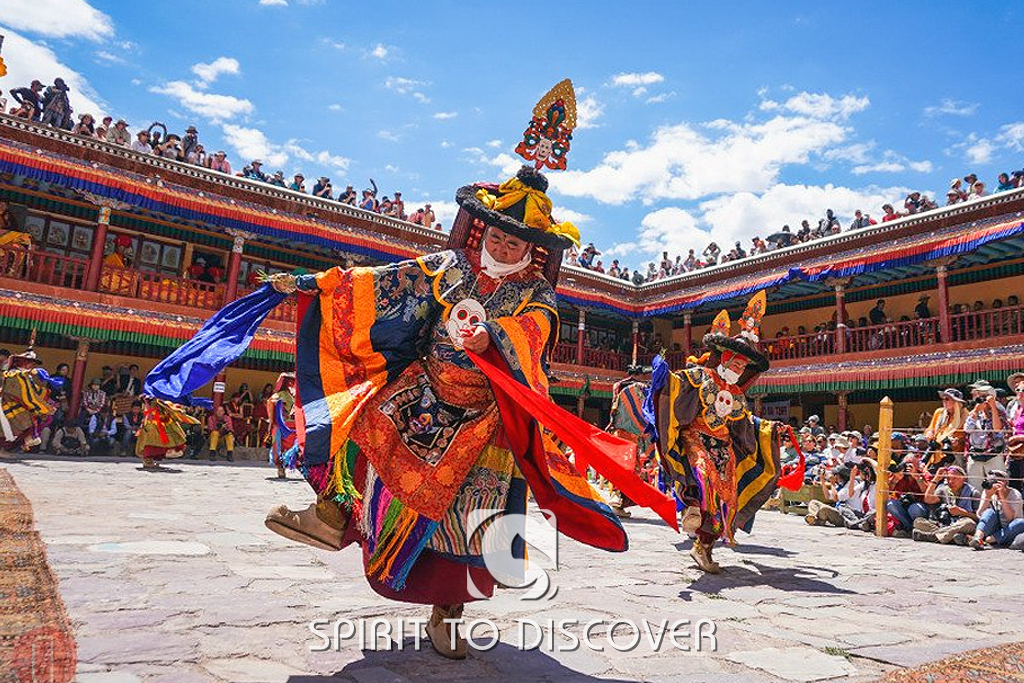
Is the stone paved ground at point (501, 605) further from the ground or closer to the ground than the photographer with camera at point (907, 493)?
closer to the ground

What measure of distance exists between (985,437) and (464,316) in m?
7.40

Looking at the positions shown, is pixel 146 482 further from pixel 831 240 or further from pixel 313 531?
pixel 831 240

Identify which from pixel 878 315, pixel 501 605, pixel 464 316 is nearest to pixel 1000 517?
pixel 501 605

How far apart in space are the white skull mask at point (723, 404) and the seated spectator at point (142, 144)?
13.2m

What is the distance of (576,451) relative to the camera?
243 cm

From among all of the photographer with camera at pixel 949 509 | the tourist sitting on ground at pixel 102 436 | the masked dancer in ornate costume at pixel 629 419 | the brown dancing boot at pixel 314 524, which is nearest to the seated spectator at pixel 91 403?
the tourist sitting on ground at pixel 102 436

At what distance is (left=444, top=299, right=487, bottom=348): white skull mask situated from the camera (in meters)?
2.71

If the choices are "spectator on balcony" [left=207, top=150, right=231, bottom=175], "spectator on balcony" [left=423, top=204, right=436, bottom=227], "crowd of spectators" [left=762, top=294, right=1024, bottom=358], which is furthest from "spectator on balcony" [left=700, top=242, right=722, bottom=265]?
"spectator on balcony" [left=207, top=150, right=231, bottom=175]

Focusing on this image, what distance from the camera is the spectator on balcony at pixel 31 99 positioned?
1305cm

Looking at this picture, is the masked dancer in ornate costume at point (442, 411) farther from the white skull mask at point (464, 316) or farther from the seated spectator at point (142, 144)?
the seated spectator at point (142, 144)

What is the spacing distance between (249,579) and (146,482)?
5.69 meters

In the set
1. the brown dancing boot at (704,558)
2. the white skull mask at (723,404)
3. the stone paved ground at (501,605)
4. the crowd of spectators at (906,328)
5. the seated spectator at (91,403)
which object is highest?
the crowd of spectators at (906,328)

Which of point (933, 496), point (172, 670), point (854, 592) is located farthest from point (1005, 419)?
point (172, 670)

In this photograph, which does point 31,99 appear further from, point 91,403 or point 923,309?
point 923,309
